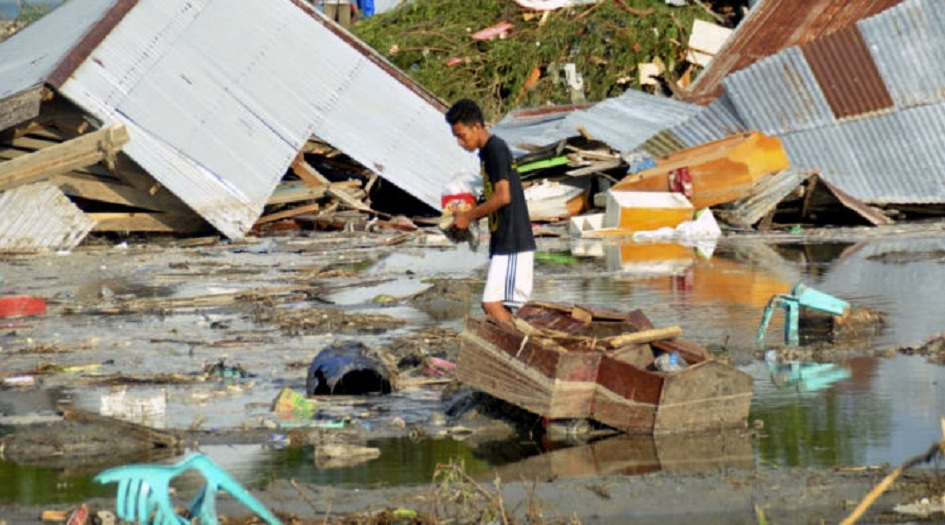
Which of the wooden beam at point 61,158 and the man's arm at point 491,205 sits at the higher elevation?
the wooden beam at point 61,158

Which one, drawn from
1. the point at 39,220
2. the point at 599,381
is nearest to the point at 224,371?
the point at 599,381

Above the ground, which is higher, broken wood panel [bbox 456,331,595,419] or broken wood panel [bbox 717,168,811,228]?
broken wood panel [bbox 717,168,811,228]

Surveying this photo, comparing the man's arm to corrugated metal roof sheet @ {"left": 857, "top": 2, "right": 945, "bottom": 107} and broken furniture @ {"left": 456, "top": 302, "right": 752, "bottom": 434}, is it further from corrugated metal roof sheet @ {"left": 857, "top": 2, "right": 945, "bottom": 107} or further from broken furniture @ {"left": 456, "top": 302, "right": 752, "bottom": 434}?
corrugated metal roof sheet @ {"left": 857, "top": 2, "right": 945, "bottom": 107}

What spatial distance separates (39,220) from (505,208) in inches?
473

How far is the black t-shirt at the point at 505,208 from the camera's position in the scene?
819 cm

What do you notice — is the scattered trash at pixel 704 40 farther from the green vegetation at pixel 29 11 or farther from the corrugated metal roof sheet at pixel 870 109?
the green vegetation at pixel 29 11

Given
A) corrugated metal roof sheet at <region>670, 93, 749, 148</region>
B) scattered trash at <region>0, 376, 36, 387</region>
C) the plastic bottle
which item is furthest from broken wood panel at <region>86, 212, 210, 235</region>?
the plastic bottle

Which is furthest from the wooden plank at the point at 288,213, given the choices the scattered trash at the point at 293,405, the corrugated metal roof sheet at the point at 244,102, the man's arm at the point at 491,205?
the man's arm at the point at 491,205

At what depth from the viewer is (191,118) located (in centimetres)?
2045

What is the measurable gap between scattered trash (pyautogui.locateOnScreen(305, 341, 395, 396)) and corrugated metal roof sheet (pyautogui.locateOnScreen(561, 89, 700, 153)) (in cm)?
1380

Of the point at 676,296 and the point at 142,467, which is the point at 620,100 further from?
the point at 142,467

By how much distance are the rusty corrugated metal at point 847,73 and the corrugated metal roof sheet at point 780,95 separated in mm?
135

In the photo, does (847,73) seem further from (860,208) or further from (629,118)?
(629,118)

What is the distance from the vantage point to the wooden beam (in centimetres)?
1842
